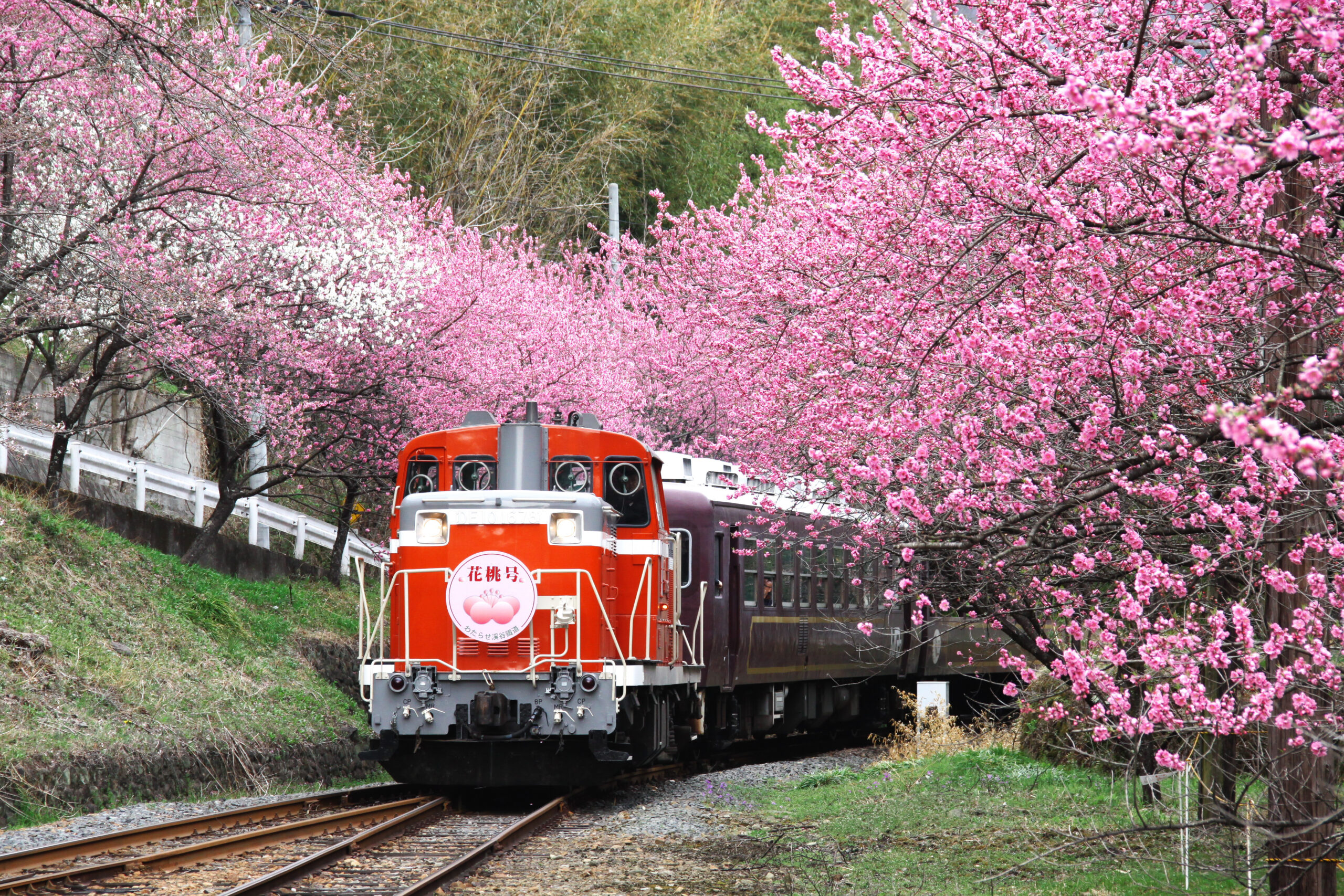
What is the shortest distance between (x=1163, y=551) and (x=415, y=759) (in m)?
7.43

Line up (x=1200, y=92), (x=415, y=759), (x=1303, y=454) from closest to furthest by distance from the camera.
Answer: (x=1303, y=454) → (x=1200, y=92) → (x=415, y=759)

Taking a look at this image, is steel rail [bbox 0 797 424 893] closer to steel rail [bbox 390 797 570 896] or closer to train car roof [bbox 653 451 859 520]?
steel rail [bbox 390 797 570 896]

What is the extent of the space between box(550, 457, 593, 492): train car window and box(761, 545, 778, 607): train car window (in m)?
4.58

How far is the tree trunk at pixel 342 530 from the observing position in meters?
22.7

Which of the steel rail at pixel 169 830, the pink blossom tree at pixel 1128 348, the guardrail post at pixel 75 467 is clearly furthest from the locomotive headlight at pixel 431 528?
the guardrail post at pixel 75 467

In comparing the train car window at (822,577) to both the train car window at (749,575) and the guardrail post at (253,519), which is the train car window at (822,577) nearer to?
the train car window at (749,575)

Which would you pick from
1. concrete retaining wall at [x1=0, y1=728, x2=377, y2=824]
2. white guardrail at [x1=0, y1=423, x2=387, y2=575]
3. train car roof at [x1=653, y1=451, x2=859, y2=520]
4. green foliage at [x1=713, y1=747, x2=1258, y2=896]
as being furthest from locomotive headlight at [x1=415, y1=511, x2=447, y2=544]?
white guardrail at [x1=0, y1=423, x2=387, y2=575]

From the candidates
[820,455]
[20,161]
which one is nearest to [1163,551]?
[820,455]

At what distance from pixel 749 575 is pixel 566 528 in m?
5.01

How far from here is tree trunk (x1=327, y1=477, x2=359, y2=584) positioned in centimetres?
2266

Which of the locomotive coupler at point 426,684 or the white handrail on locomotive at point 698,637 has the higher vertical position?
the white handrail on locomotive at point 698,637

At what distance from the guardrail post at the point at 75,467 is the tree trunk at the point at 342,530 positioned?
11.9 feet

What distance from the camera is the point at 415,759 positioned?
1296cm

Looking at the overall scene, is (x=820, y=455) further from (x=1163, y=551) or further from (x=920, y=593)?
(x=1163, y=551)
